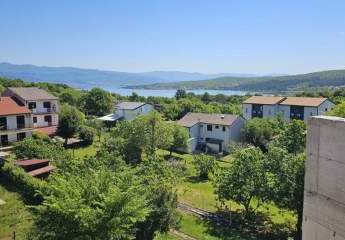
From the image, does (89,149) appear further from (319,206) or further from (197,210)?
(319,206)

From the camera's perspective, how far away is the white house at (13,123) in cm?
4047

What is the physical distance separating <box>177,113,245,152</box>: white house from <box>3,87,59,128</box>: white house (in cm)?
1713

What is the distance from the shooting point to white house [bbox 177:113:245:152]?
48969 millimetres

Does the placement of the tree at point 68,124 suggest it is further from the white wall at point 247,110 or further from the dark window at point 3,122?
the white wall at point 247,110

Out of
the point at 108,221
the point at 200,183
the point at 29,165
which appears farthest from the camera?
the point at 200,183

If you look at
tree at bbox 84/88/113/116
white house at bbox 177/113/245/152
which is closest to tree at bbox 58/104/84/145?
white house at bbox 177/113/245/152

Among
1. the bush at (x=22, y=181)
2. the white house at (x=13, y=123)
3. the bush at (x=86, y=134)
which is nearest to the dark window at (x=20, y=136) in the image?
the white house at (x=13, y=123)

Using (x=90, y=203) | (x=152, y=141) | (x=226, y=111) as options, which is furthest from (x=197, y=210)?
(x=226, y=111)

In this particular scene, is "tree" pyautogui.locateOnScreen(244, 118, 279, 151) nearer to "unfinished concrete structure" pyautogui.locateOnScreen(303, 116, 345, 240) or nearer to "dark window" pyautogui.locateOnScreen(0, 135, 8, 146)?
"dark window" pyautogui.locateOnScreen(0, 135, 8, 146)

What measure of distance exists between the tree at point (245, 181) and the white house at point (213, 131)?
75.3 ft

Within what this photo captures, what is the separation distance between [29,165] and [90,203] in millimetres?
15038

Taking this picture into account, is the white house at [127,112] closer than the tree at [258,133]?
No

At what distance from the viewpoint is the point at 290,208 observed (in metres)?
21.6

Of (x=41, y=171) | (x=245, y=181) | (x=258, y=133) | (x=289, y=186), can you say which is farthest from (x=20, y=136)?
(x=289, y=186)
